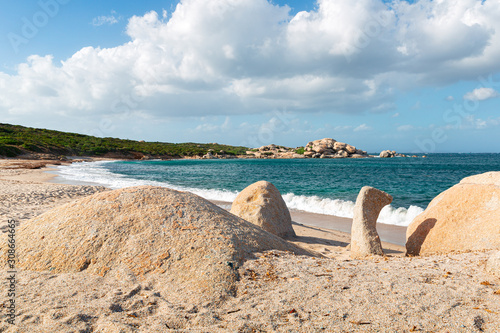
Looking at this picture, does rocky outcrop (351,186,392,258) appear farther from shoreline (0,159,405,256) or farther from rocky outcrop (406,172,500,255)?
rocky outcrop (406,172,500,255)

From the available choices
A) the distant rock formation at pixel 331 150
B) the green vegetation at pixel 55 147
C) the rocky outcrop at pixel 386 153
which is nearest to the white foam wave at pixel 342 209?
the green vegetation at pixel 55 147

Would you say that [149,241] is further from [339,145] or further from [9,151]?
[339,145]

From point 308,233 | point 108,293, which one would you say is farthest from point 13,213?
point 308,233

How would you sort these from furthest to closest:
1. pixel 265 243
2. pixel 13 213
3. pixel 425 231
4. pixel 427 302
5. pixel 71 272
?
1. pixel 13 213
2. pixel 425 231
3. pixel 265 243
4. pixel 71 272
5. pixel 427 302

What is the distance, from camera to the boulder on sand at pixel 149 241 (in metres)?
4.01

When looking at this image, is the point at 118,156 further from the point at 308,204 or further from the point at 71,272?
the point at 71,272

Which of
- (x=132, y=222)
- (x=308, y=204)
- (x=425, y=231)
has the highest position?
(x=132, y=222)

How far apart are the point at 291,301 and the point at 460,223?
4.61m

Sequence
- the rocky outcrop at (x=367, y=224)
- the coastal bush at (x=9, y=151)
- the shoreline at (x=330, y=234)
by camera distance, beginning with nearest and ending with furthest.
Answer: the rocky outcrop at (x=367, y=224) < the shoreline at (x=330, y=234) < the coastal bush at (x=9, y=151)

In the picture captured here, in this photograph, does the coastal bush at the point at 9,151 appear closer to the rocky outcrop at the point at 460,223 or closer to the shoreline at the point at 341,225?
the shoreline at the point at 341,225

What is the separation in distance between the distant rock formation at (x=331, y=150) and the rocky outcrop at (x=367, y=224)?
95.5 metres

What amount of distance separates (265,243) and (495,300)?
121 inches

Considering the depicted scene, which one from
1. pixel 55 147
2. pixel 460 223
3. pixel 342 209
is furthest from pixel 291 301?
pixel 55 147

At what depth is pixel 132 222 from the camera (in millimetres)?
4801
